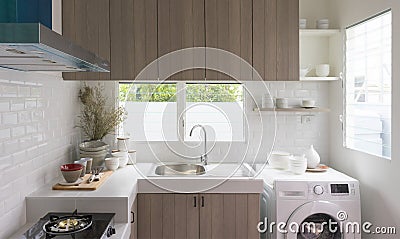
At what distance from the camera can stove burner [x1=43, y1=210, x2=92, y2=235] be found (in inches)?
87.8

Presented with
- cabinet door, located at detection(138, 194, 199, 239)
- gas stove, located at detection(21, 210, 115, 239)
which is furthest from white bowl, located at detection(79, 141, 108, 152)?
gas stove, located at detection(21, 210, 115, 239)

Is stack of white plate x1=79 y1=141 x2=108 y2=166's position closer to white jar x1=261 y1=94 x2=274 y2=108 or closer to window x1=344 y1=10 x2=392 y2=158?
white jar x1=261 y1=94 x2=274 y2=108

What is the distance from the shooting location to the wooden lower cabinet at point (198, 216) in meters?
3.46

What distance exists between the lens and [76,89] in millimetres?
3887

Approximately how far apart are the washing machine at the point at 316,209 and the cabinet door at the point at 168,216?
0.66m

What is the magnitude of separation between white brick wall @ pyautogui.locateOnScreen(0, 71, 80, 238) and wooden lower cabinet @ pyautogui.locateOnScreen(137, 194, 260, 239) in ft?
2.64

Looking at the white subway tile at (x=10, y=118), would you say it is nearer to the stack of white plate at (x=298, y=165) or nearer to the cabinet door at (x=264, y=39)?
the cabinet door at (x=264, y=39)

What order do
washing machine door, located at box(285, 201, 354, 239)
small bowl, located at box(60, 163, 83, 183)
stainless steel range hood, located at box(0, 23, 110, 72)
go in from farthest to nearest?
washing machine door, located at box(285, 201, 354, 239) → small bowl, located at box(60, 163, 83, 183) → stainless steel range hood, located at box(0, 23, 110, 72)

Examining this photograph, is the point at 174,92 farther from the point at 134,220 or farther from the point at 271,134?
the point at 134,220

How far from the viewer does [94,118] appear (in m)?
3.96

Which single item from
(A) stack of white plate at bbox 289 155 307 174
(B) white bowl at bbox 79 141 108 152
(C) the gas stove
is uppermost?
(B) white bowl at bbox 79 141 108 152

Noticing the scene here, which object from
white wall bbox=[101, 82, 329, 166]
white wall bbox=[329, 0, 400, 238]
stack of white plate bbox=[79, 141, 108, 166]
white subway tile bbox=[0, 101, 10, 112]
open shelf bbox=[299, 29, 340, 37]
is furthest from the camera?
white wall bbox=[101, 82, 329, 166]

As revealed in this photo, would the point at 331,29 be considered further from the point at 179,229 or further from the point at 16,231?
the point at 16,231

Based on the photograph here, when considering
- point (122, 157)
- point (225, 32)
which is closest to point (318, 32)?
point (225, 32)
